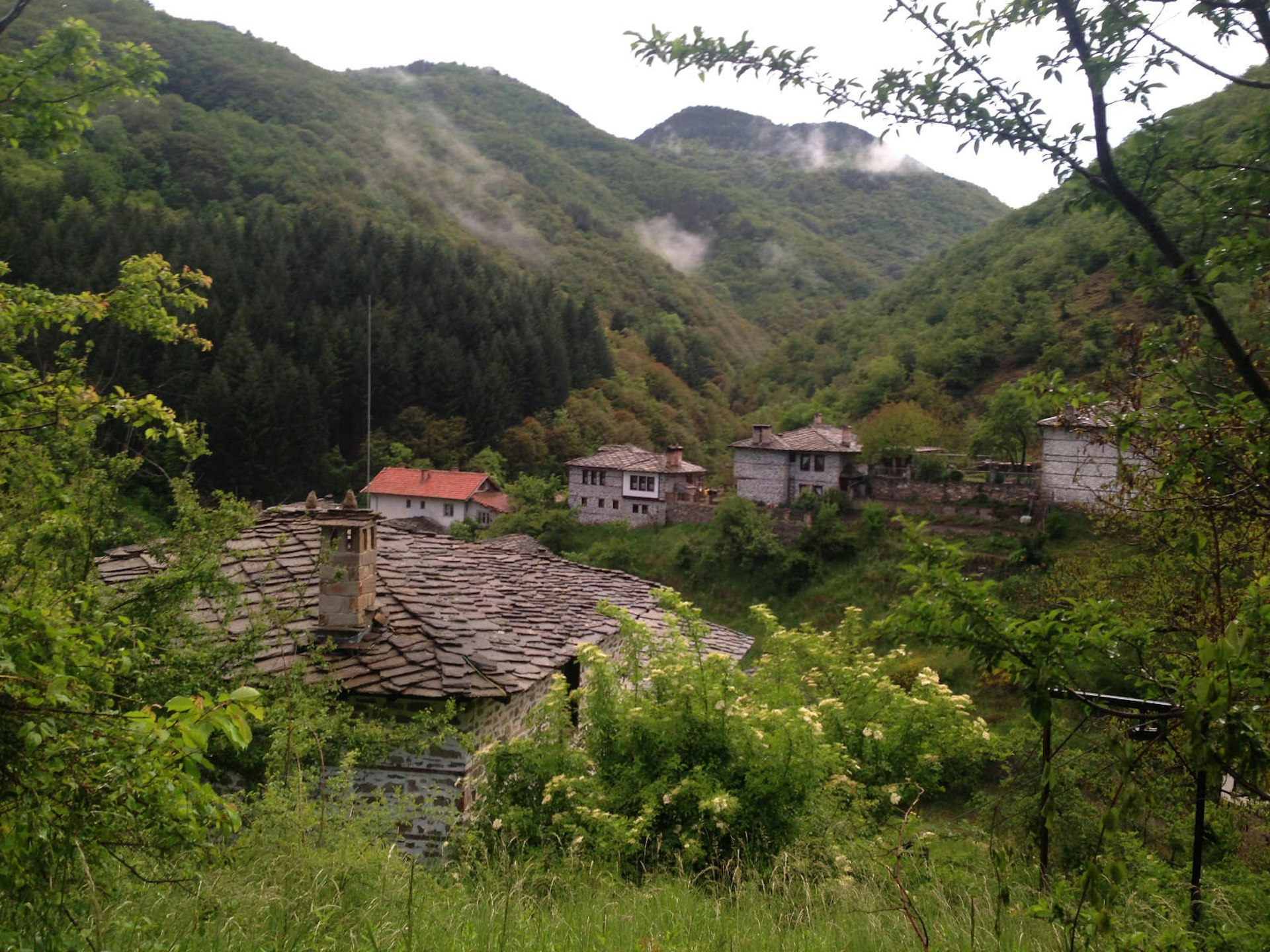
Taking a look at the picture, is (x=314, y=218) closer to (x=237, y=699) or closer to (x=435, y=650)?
(x=435, y=650)

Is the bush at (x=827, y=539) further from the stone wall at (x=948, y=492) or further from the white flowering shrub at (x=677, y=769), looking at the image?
the white flowering shrub at (x=677, y=769)

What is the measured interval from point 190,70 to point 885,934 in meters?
126

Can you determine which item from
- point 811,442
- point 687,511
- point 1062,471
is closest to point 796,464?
point 811,442

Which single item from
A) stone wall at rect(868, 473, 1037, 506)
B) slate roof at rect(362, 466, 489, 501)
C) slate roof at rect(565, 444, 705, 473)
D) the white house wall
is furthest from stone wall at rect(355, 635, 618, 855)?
the white house wall

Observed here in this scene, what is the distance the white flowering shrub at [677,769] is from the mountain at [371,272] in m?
7.02

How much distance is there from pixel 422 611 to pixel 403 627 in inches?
19.2

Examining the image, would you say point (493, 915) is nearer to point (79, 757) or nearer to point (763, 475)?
point (79, 757)

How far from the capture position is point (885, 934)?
3658mm

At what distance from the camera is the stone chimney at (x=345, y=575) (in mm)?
9023

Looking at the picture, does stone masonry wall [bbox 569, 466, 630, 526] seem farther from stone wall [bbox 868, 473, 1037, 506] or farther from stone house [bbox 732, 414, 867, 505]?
stone wall [bbox 868, 473, 1037, 506]

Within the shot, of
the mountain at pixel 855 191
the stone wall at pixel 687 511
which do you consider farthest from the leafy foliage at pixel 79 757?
the mountain at pixel 855 191

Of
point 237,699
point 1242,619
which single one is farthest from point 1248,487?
point 237,699

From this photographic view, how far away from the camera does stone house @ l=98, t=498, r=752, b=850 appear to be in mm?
8195

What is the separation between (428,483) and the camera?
45219 millimetres
